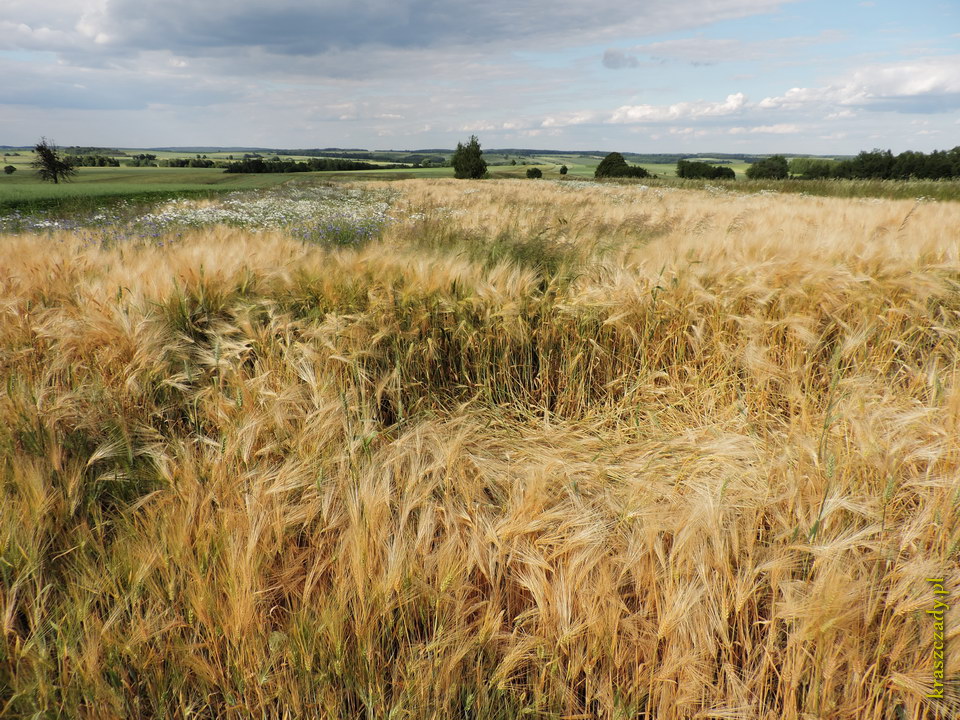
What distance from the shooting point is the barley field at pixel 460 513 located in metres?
1.10

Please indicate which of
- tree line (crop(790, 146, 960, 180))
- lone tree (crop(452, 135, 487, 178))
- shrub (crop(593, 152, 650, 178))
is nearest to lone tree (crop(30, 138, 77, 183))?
lone tree (crop(452, 135, 487, 178))

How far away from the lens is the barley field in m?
1.10

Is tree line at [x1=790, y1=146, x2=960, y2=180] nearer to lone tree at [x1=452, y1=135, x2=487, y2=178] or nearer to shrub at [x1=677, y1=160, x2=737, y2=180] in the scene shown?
shrub at [x1=677, y1=160, x2=737, y2=180]

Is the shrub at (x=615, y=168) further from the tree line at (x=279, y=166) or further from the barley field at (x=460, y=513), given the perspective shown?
the barley field at (x=460, y=513)

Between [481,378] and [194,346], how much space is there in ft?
4.82

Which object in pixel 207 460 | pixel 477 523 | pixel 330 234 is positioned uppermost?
pixel 330 234

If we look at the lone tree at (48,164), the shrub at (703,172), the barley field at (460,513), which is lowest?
the barley field at (460,513)

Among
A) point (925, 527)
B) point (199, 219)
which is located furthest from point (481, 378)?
point (199, 219)

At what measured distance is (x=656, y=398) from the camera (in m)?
2.72

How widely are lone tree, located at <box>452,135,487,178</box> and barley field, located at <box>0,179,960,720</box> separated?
5515 centimetres

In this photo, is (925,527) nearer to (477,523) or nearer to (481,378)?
(477,523)

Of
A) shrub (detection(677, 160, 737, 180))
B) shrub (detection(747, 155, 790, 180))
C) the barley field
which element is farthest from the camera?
shrub (detection(677, 160, 737, 180))

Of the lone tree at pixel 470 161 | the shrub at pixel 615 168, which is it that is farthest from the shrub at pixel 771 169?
the lone tree at pixel 470 161

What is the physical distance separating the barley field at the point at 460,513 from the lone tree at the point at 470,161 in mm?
55151
